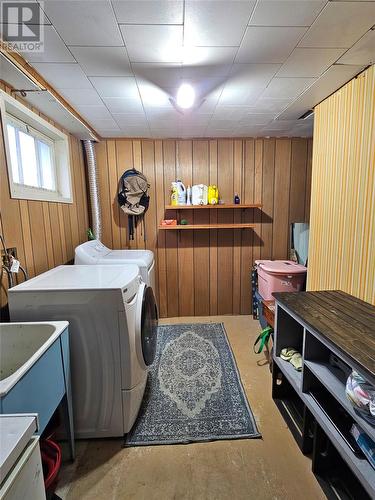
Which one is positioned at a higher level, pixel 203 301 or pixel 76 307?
pixel 76 307

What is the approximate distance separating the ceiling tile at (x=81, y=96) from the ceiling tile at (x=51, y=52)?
36 centimetres

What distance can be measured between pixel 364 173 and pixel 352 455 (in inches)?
61.0

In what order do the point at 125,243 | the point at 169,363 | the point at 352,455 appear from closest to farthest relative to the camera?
the point at 352,455 → the point at 169,363 → the point at 125,243

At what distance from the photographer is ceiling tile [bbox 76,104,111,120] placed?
2.12 metres

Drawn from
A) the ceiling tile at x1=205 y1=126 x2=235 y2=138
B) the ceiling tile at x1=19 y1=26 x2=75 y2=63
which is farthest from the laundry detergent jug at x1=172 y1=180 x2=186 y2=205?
the ceiling tile at x1=19 y1=26 x2=75 y2=63

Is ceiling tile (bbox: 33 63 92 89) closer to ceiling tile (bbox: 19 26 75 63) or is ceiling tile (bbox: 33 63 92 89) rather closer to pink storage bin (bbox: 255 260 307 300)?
ceiling tile (bbox: 19 26 75 63)

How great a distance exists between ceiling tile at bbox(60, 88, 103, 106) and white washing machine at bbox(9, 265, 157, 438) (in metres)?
1.33

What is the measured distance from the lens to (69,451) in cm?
146

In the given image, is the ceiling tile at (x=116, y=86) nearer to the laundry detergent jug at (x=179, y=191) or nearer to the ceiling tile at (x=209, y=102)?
the ceiling tile at (x=209, y=102)

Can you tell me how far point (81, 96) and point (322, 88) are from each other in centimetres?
178

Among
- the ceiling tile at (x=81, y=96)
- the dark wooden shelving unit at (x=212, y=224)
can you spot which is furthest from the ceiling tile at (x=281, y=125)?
the ceiling tile at (x=81, y=96)

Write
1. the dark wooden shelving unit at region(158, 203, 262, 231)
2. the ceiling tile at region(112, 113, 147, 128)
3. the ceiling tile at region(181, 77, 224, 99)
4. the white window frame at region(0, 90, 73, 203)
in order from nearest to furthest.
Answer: the white window frame at region(0, 90, 73, 203) < the ceiling tile at region(181, 77, 224, 99) < the ceiling tile at region(112, 113, 147, 128) < the dark wooden shelving unit at region(158, 203, 262, 231)

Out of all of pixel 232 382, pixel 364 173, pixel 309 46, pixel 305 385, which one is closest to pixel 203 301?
pixel 232 382

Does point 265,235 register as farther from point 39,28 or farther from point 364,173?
point 39,28
